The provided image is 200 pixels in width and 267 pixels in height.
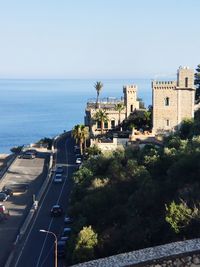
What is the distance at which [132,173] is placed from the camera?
2759 centimetres

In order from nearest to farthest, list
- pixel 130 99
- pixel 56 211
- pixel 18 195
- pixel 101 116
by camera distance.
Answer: pixel 56 211 → pixel 18 195 → pixel 101 116 → pixel 130 99

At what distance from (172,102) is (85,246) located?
106 feet

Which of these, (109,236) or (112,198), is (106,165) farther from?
(109,236)

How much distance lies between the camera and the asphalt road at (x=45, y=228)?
2527cm

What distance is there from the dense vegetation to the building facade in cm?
2716

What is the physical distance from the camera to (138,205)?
75.1 feet

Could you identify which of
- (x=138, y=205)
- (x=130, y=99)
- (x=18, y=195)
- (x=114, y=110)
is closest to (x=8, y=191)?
(x=18, y=195)

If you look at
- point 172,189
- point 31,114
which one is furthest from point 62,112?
point 172,189

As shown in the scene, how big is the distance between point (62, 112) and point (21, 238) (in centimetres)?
15297

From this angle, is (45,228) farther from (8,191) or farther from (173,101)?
(173,101)

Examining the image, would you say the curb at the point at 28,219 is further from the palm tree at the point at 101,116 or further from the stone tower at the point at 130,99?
the stone tower at the point at 130,99

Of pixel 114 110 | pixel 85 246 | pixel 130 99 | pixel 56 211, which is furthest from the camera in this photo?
pixel 130 99

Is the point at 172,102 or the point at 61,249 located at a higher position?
the point at 172,102

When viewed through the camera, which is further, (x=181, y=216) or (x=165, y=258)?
(x=181, y=216)
